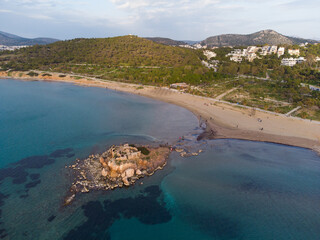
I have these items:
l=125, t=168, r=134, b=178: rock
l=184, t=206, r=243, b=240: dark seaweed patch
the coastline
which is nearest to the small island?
l=125, t=168, r=134, b=178: rock

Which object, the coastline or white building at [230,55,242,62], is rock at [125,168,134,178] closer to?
the coastline

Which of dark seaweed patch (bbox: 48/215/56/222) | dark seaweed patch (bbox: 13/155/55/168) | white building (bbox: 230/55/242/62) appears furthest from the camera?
white building (bbox: 230/55/242/62)

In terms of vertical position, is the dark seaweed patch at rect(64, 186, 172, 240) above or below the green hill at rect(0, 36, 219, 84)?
below

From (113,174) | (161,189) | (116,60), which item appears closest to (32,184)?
(113,174)

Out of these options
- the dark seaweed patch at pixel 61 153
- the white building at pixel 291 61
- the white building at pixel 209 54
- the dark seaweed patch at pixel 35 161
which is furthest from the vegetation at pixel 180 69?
the dark seaweed patch at pixel 35 161

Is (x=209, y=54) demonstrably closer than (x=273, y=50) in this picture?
No

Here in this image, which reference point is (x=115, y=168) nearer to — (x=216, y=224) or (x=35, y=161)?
(x=35, y=161)

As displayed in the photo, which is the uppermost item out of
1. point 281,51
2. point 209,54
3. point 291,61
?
point 281,51

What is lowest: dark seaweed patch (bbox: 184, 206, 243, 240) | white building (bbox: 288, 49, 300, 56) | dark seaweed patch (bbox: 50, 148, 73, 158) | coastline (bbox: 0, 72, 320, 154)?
dark seaweed patch (bbox: 184, 206, 243, 240)
